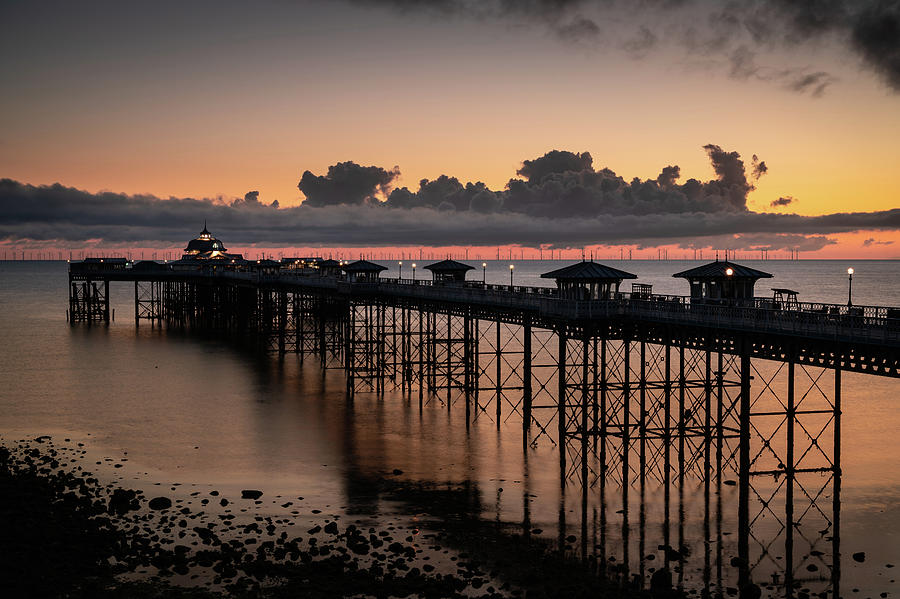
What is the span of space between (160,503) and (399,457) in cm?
1301

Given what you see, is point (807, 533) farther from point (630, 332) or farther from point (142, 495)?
point (142, 495)

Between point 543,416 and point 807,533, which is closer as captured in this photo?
point 807,533

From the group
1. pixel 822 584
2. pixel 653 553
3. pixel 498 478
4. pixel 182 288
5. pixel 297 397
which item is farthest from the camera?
pixel 182 288

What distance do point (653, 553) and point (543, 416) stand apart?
23830mm

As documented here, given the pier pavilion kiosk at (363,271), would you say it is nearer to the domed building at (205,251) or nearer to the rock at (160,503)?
the rock at (160,503)

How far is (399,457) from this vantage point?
43.1 meters

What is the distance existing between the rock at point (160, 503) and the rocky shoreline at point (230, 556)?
0.04m

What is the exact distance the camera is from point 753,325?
29734 millimetres

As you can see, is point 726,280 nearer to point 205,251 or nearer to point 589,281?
point 589,281

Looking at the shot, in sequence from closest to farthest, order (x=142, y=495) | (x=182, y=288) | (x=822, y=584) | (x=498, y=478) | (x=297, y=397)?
(x=822, y=584) → (x=142, y=495) → (x=498, y=478) → (x=297, y=397) → (x=182, y=288)

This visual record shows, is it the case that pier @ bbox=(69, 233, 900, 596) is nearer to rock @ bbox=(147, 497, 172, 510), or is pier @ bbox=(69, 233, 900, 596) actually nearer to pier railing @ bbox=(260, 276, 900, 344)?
pier railing @ bbox=(260, 276, 900, 344)

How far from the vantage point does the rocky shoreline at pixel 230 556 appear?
A: 25.8 metres

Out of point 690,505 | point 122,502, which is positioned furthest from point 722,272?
point 122,502

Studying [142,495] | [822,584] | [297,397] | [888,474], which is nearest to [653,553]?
[822,584]
